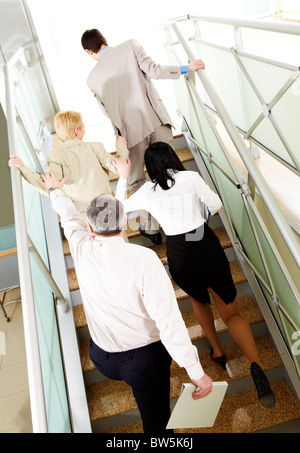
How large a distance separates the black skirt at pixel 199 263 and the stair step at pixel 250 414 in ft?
2.28

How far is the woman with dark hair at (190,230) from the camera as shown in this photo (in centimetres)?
225

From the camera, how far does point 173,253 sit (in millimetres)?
2348

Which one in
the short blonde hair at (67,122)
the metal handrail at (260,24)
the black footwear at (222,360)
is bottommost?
the black footwear at (222,360)

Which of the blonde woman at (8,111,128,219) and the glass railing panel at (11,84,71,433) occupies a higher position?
the blonde woman at (8,111,128,219)

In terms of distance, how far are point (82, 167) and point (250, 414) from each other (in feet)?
5.87

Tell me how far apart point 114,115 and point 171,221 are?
1.04 meters

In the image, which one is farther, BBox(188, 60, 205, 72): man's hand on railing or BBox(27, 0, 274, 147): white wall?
BBox(27, 0, 274, 147): white wall

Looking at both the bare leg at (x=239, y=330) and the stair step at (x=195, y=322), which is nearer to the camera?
the bare leg at (x=239, y=330)

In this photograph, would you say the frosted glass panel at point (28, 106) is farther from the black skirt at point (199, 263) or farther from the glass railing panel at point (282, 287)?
the glass railing panel at point (282, 287)

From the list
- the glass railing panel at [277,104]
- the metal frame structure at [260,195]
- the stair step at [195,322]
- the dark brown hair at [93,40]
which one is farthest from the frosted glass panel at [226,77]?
the stair step at [195,322]

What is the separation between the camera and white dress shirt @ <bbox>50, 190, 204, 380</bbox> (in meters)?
1.76

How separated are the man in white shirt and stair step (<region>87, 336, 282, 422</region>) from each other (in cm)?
62

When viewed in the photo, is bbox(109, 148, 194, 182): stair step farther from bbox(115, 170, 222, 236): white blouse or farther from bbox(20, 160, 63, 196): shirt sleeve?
bbox(115, 170, 222, 236): white blouse

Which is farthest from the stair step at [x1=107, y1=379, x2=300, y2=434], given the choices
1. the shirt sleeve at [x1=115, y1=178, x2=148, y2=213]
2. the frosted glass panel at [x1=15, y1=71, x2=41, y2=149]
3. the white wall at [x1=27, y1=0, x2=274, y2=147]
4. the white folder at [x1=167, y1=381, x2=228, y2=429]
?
the white wall at [x1=27, y1=0, x2=274, y2=147]
